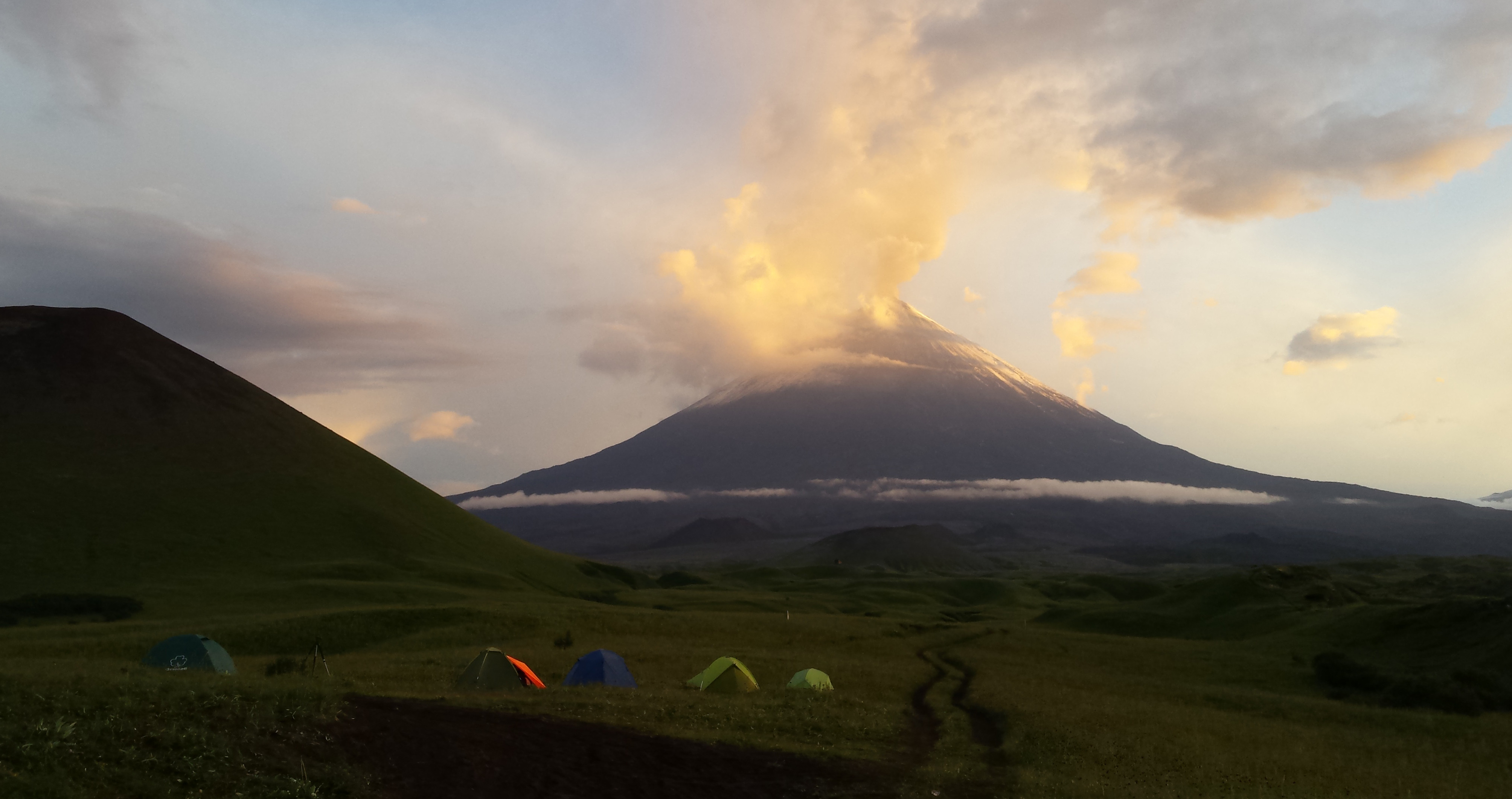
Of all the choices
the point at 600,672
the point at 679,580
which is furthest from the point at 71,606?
the point at 679,580

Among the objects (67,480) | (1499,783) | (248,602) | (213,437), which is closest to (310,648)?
(248,602)

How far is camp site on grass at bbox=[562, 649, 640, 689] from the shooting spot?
3269 cm

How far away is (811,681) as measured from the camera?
113 ft

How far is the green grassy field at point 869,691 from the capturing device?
51.6 ft

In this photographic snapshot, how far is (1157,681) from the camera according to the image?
46.8 metres

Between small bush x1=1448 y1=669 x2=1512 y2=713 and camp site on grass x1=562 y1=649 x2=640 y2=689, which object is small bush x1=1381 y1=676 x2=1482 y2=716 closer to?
small bush x1=1448 y1=669 x2=1512 y2=713

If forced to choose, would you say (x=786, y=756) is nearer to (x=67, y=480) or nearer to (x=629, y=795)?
(x=629, y=795)

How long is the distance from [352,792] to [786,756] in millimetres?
9871

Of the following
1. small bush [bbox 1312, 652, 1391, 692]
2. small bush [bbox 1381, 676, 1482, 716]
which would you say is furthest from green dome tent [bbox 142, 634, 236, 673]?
small bush [bbox 1312, 652, 1391, 692]

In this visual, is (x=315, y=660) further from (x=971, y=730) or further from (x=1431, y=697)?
(x=1431, y=697)

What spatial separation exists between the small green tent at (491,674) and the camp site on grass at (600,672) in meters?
2.05

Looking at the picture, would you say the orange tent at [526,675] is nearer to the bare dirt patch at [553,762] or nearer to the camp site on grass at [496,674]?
the camp site on grass at [496,674]

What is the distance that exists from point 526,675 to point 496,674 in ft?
3.64

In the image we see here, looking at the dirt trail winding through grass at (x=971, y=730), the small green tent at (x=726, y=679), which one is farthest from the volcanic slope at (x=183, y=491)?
the dirt trail winding through grass at (x=971, y=730)
